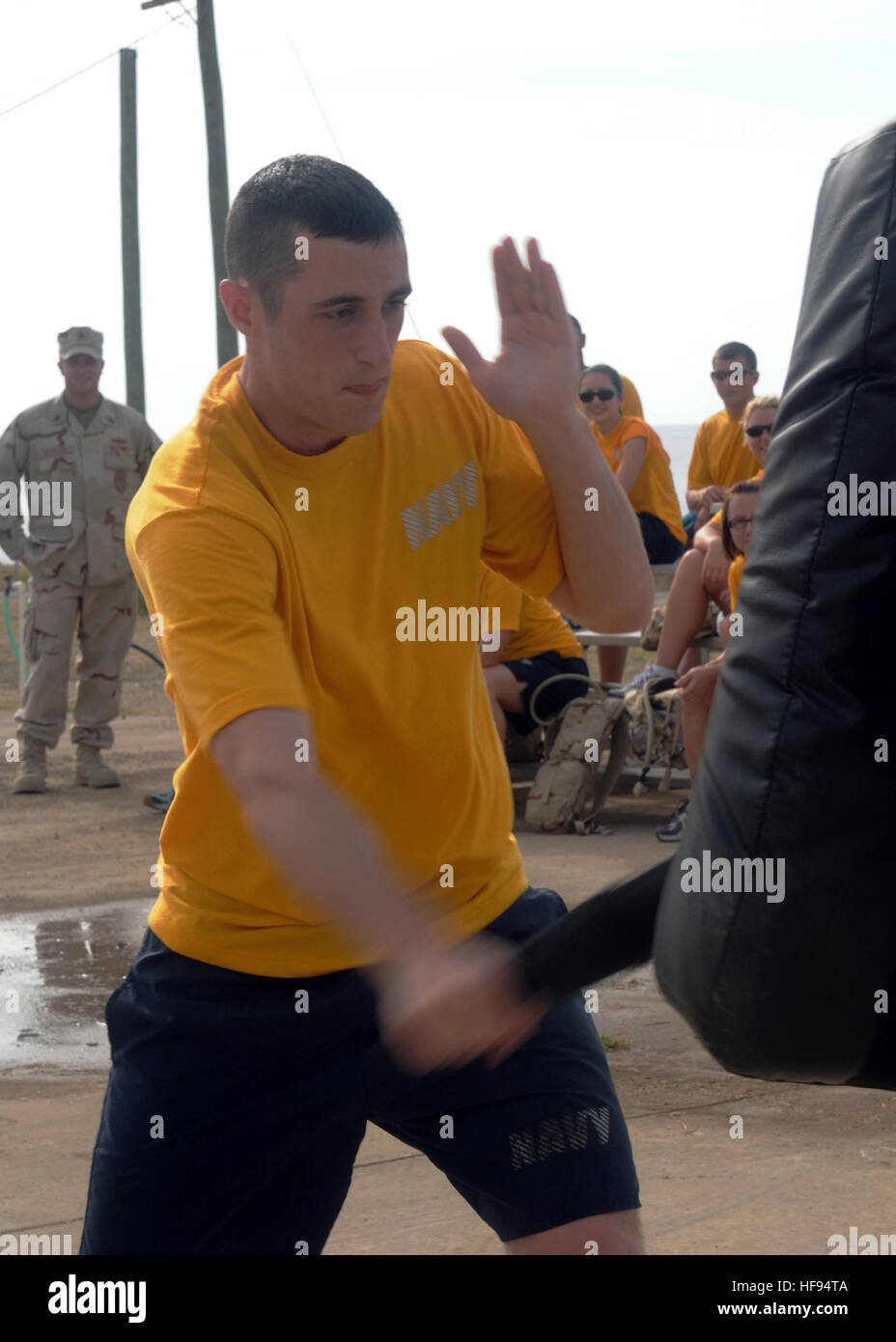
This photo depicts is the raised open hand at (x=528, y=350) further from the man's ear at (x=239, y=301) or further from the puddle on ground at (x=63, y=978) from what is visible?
the puddle on ground at (x=63, y=978)

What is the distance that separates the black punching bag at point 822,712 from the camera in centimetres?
130

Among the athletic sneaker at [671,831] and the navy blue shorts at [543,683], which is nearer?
the athletic sneaker at [671,831]

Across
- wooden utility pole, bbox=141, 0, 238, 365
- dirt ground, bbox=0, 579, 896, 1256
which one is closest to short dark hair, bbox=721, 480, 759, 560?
dirt ground, bbox=0, 579, 896, 1256

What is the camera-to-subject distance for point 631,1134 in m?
4.47

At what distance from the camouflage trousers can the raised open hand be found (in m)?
8.17

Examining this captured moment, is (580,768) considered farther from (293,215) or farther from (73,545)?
(293,215)

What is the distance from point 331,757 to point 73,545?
26.8ft

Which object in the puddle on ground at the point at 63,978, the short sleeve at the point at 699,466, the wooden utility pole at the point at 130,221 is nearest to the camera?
the puddle on ground at the point at 63,978

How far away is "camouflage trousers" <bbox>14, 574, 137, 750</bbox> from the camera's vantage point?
1042 centimetres

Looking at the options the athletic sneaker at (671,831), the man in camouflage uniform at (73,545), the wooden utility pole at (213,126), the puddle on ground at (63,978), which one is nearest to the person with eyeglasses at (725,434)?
the athletic sneaker at (671,831)

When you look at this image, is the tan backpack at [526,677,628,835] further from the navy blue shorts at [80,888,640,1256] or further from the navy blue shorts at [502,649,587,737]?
the navy blue shorts at [80,888,640,1256]

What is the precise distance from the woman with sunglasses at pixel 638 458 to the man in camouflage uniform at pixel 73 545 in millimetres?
2835
